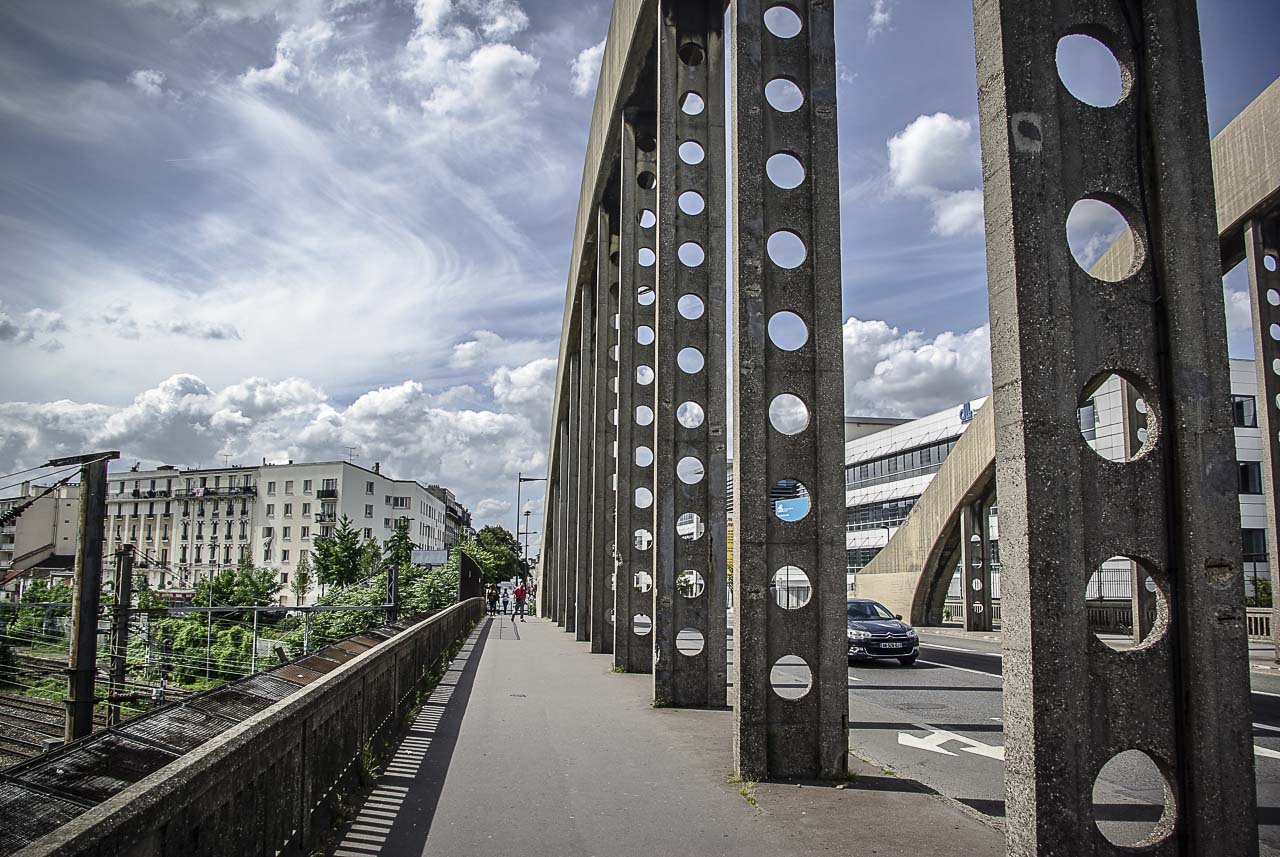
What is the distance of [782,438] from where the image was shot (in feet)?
25.5

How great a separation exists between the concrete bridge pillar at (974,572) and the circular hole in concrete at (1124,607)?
314 cm

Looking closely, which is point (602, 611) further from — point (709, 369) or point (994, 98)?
point (994, 98)

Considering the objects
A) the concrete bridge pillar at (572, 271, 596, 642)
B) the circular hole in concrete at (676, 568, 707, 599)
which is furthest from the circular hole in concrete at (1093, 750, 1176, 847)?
the concrete bridge pillar at (572, 271, 596, 642)

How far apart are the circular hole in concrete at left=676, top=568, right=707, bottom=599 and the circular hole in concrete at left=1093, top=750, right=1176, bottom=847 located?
5.30 metres

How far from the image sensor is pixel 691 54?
13688 mm

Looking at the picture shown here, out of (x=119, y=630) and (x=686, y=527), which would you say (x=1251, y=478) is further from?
(x=119, y=630)

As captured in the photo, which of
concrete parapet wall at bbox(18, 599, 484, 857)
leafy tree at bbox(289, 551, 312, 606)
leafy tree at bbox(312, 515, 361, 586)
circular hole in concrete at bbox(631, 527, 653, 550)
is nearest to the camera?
concrete parapet wall at bbox(18, 599, 484, 857)

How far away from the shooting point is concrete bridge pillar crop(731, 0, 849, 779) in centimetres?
737

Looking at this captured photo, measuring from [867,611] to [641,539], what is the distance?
6.41m

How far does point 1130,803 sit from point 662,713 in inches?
206

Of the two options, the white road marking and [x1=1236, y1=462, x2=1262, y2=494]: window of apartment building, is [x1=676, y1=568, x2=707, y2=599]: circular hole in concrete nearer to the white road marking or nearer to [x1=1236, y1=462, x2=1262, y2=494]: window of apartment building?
the white road marking

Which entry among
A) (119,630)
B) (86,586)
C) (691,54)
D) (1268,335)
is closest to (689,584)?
(691,54)

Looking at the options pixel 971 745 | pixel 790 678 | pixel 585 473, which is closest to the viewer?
pixel 971 745

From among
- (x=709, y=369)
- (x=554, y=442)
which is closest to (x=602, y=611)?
(x=709, y=369)
